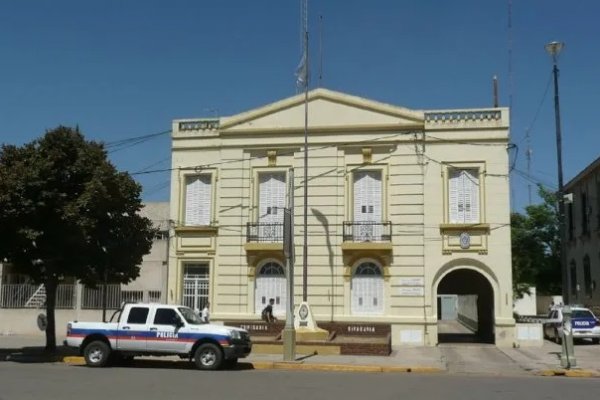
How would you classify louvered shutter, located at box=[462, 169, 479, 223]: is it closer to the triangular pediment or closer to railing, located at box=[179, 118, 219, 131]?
the triangular pediment

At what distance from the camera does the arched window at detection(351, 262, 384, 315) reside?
30453 millimetres

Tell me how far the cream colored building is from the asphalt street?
1119cm

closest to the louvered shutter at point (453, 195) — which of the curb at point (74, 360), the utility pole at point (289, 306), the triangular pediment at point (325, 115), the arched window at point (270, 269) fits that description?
the triangular pediment at point (325, 115)

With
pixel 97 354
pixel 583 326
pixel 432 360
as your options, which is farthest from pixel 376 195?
pixel 97 354

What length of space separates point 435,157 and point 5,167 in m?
17.0

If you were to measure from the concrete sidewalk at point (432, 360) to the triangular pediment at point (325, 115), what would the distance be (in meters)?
9.77

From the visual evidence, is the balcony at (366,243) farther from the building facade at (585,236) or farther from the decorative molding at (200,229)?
the building facade at (585,236)

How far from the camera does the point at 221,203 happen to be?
105 feet

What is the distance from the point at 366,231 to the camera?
1209 inches

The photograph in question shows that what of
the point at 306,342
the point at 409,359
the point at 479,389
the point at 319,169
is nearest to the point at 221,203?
the point at 319,169

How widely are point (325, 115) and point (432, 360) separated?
41.3ft

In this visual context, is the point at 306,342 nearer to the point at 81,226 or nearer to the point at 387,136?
the point at 81,226

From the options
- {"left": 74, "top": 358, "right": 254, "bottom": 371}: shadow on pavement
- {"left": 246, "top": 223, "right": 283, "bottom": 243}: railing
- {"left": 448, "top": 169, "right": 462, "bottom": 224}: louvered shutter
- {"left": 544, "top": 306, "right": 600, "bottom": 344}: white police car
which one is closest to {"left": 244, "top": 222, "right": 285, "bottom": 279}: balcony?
{"left": 246, "top": 223, "right": 283, "bottom": 243}: railing

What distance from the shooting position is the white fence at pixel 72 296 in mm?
33219
